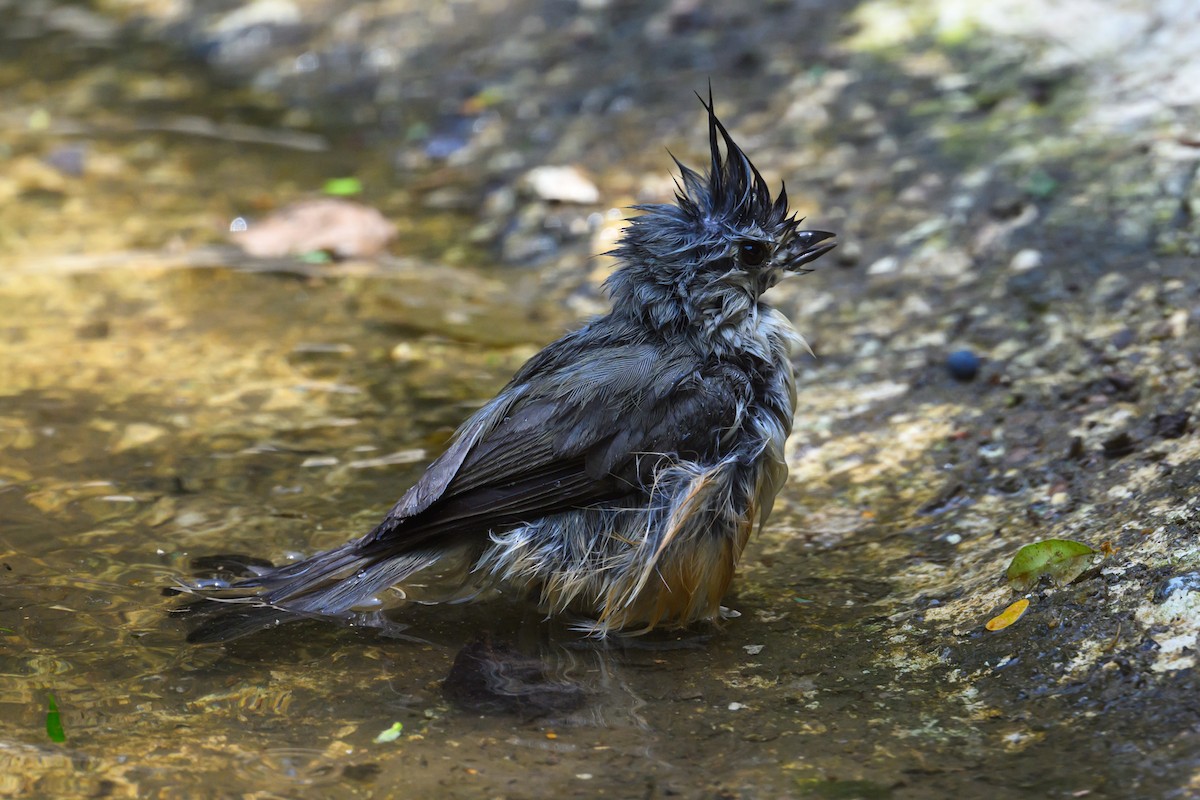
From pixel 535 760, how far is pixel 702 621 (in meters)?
0.99

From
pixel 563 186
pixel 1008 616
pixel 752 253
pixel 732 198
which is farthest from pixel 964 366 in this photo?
pixel 563 186

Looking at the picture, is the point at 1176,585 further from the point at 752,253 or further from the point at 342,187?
the point at 342,187

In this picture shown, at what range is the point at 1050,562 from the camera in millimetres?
3580

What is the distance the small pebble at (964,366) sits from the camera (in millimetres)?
4930

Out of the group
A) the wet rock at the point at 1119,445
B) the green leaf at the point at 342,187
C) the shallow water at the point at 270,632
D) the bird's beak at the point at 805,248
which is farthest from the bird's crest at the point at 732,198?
the green leaf at the point at 342,187

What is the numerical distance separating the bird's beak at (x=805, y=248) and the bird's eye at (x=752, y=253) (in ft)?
0.45

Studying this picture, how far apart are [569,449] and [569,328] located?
3.53ft

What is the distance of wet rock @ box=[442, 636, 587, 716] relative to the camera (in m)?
3.42

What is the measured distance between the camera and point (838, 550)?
14.0 ft

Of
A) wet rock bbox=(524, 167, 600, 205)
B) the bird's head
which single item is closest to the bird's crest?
the bird's head

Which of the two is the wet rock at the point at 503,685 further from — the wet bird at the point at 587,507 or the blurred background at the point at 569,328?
the wet bird at the point at 587,507

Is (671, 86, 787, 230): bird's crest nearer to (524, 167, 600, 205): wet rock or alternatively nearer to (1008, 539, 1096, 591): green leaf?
(1008, 539, 1096, 591): green leaf

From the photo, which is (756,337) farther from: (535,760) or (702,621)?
(535,760)

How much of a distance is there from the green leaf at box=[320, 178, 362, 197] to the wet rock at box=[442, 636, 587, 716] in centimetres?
399
